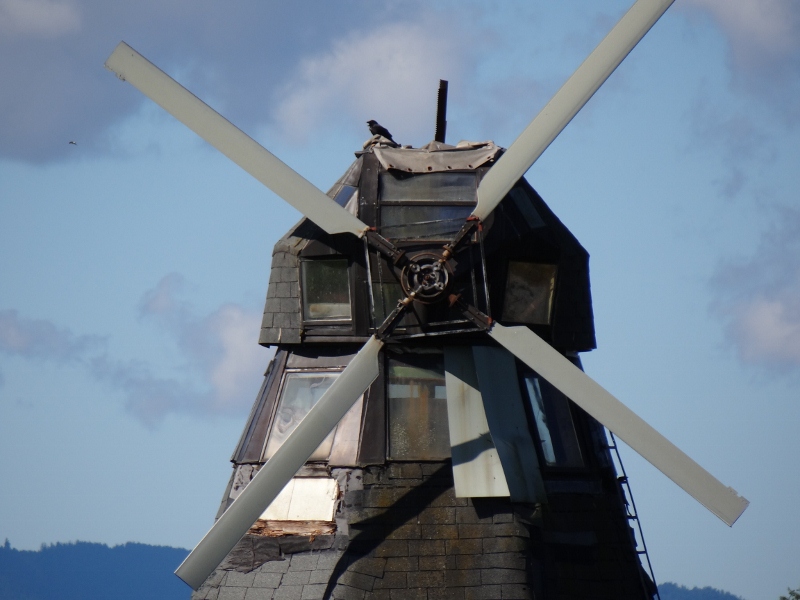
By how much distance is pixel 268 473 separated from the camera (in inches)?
616

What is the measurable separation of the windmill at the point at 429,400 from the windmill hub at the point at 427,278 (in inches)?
0.9

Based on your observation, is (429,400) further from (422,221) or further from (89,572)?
(89,572)

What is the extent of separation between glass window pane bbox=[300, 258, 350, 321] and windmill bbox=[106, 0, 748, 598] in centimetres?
2

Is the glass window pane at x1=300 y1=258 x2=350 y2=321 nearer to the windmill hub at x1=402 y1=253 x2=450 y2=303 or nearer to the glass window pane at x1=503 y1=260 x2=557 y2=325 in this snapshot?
the windmill hub at x1=402 y1=253 x2=450 y2=303

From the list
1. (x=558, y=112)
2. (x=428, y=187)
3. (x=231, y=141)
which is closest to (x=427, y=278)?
(x=428, y=187)

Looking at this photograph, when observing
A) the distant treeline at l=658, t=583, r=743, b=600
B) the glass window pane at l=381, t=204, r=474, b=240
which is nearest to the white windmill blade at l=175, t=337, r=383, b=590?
the glass window pane at l=381, t=204, r=474, b=240

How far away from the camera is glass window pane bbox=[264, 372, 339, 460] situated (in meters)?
17.6

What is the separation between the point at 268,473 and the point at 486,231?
13.3 feet

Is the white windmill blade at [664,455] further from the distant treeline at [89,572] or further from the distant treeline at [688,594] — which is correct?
the distant treeline at [688,594]

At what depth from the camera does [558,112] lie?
16.9m

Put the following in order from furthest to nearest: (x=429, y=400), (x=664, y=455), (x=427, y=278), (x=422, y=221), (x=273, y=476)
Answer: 1. (x=422, y=221)
2. (x=429, y=400)
3. (x=427, y=278)
4. (x=664, y=455)
5. (x=273, y=476)

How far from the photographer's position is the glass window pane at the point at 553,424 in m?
17.2

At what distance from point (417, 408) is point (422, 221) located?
7.74 ft

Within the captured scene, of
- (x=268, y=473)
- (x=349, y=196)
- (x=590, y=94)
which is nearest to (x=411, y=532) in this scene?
(x=268, y=473)
